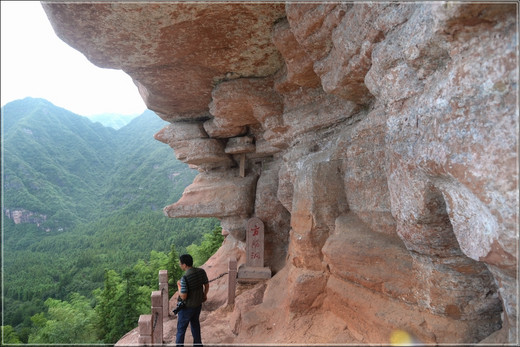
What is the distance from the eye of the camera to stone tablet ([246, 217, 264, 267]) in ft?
27.0

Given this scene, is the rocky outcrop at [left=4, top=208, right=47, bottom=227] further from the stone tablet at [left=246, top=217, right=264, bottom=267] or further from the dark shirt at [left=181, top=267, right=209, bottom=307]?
the dark shirt at [left=181, top=267, right=209, bottom=307]

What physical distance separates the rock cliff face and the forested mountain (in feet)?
53.7

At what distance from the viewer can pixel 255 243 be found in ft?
27.6

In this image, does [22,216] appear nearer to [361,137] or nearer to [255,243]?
[255,243]

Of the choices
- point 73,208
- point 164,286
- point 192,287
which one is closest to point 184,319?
point 192,287

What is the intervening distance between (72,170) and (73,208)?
37.3ft

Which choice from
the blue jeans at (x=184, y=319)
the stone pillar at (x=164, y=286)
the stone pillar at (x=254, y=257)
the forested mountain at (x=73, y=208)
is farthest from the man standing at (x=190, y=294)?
the forested mountain at (x=73, y=208)

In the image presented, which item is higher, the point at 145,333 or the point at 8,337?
the point at 145,333

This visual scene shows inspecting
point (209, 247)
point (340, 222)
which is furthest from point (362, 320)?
point (209, 247)

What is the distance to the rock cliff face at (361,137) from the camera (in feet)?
7.89

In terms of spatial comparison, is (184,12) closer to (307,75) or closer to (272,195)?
(307,75)

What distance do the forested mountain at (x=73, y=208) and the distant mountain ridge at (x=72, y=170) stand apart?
139 millimetres

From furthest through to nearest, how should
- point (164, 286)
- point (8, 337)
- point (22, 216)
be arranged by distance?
point (22, 216) < point (8, 337) < point (164, 286)

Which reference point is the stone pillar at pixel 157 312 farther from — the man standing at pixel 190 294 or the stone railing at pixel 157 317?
the man standing at pixel 190 294
